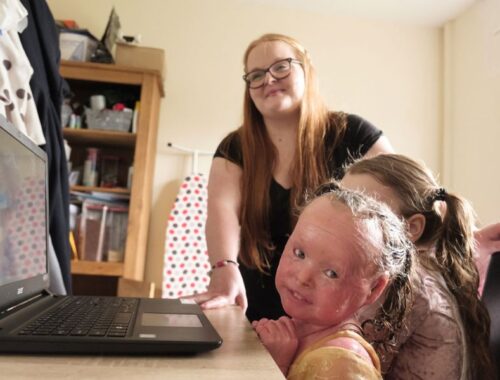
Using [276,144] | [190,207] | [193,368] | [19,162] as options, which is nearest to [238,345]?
[193,368]

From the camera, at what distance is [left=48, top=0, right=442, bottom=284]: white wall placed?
8.91 ft

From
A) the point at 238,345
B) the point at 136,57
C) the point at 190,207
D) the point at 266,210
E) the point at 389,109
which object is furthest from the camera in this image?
the point at 389,109

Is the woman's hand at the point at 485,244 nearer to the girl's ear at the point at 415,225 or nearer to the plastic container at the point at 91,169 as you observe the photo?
the girl's ear at the point at 415,225

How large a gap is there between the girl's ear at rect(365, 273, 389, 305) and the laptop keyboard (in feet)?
1.02

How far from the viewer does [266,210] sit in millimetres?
1268

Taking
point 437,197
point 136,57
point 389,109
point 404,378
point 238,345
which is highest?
point 136,57

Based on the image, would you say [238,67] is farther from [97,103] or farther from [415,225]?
[415,225]

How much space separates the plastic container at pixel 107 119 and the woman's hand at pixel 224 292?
4.96 ft

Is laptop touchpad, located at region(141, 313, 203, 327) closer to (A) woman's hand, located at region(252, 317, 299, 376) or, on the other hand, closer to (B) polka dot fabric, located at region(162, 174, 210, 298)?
(A) woman's hand, located at region(252, 317, 299, 376)

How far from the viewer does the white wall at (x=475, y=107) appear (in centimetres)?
244

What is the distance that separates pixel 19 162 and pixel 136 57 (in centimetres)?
177

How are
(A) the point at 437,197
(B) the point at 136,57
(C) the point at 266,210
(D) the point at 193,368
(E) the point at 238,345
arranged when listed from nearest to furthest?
(D) the point at 193,368 < (E) the point at 238,345 < (A) the point at 437,197 < (C) the point at 266,210 < (B) the point at 136,57

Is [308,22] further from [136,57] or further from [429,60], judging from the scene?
[136,57]

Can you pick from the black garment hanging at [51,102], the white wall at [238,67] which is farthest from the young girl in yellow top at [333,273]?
the white wall at [238,67]
